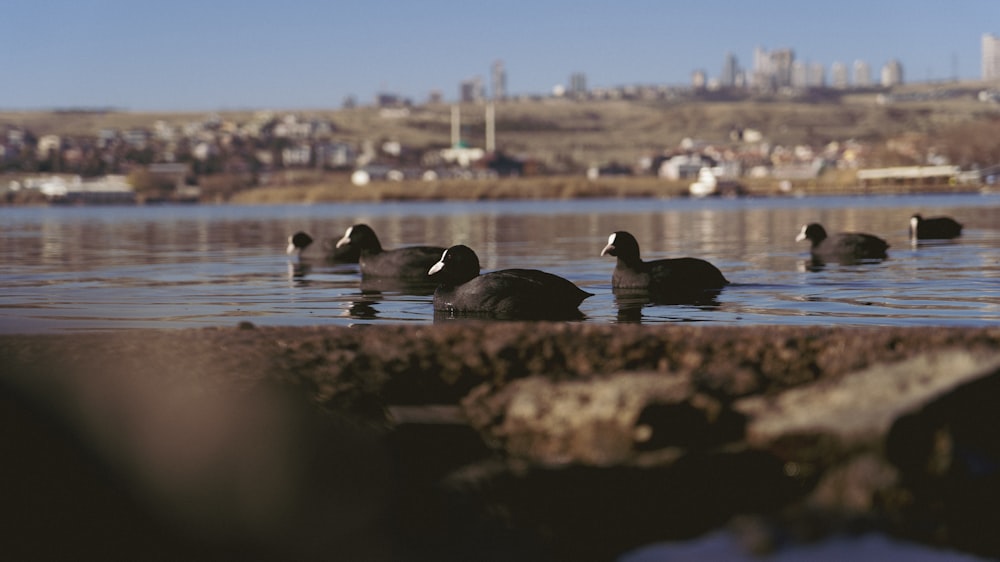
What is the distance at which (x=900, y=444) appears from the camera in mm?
4328

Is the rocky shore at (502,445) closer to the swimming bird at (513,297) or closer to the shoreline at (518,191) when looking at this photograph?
the swimming bird at (513,297)

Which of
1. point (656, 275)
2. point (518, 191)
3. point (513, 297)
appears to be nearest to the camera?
point (513, 297)

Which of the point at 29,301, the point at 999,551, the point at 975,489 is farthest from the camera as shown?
the point at 29,301

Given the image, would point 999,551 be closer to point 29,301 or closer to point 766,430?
point 766,430

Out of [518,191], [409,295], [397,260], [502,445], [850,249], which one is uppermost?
[502,445]

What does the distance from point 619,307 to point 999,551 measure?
923 cm

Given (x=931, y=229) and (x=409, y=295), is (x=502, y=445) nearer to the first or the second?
(x=409, y=295)

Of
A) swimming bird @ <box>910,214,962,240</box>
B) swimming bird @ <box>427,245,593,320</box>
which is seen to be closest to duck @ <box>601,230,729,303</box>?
swimming bird @ <box>427,245,593,320</box>

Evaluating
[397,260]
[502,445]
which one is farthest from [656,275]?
[502,445]

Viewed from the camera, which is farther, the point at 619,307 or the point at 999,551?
the point at 619,307

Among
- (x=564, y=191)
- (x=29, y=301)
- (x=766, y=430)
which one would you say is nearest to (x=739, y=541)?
(x=766, y=430)

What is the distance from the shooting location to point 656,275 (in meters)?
14.7

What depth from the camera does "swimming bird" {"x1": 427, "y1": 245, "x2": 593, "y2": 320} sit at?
11.6 m

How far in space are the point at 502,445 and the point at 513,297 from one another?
22.5 ft
